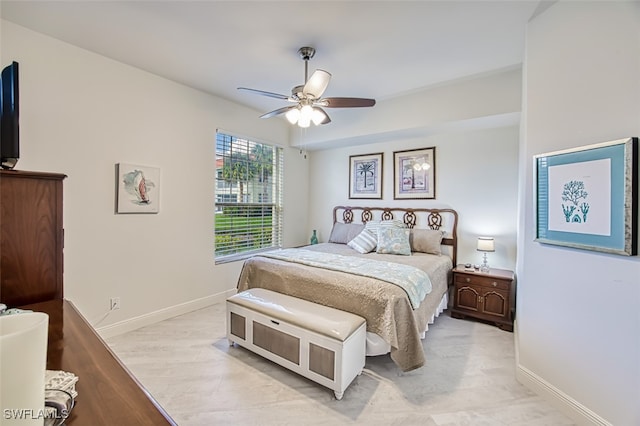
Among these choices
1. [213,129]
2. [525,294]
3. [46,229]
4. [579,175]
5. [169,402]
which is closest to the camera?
[46,229]

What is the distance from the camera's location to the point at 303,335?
2088mm

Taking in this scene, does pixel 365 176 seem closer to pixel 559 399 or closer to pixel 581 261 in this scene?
pixel 581 261

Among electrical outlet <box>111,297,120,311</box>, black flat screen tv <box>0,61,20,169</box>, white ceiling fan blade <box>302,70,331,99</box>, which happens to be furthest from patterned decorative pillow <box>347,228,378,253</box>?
black flat screen tv <box>0,61,20,169</box>

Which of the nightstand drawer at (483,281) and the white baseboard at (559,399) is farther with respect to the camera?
the nightstand drawer at (483,281)

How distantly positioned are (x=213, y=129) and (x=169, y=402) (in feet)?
10.1

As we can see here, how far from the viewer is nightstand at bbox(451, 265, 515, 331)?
304 centimetres

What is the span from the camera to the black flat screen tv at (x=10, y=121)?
1503 millimetres

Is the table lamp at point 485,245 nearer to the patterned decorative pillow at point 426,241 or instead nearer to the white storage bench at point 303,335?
the patterned decorative pillow at point 426,241

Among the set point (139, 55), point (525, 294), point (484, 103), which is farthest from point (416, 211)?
point (139, 55)

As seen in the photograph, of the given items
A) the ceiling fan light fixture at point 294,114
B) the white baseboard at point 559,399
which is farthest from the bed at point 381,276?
the ceiling fan light fixture at point 294,114

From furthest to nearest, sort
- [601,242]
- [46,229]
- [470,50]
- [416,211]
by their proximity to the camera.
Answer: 1. [416,211]
2. [470,50]
3. [601,242]
4. [46,229]

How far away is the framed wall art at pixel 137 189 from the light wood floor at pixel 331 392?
1.35 metres

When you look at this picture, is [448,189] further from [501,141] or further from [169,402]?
[169,402]

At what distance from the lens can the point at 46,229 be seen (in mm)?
1423
